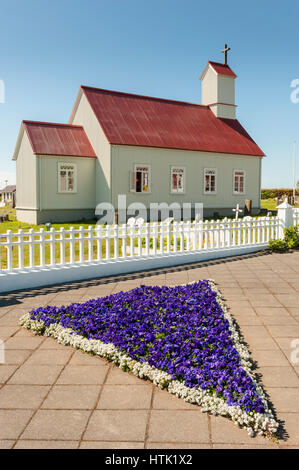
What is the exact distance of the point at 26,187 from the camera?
22.9m

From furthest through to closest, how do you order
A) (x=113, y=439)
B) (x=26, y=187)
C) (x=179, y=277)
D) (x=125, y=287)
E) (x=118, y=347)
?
(x=26, y=187), (x=179, y=277), (x=125, y=287), (x=118, y=347), (x=113, y=439)

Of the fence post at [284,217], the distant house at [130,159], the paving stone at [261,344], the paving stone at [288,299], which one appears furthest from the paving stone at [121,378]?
the distant house at [130,159]

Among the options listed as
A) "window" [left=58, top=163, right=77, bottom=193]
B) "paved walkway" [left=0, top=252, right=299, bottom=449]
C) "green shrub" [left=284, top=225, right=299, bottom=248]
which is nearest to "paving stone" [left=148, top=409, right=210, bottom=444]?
"paved walkway" [left=0, top=252, right=299, bottom=449]

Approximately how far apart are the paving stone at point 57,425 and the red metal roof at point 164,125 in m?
19.0

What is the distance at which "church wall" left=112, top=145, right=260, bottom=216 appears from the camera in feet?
73.0

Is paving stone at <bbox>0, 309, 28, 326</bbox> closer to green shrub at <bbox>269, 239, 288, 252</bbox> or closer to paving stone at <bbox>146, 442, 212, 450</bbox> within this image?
paving stone at <bbox>146, 442, 212, 450</bbox>

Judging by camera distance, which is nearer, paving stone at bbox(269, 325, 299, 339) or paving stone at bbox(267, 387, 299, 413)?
paving stone at bbox(267, 387, 299, 413)

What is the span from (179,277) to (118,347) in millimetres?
4717

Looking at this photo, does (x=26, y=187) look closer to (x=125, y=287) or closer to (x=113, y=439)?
(x=125, y=287)

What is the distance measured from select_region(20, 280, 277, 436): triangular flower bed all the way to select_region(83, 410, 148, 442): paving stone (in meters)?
0.56

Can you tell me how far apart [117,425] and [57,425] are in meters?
0.50

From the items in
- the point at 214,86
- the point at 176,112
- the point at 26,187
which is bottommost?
the point at 26,187

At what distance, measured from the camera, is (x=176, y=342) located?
15.6 feet

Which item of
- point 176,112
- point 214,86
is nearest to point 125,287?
point 176,112
